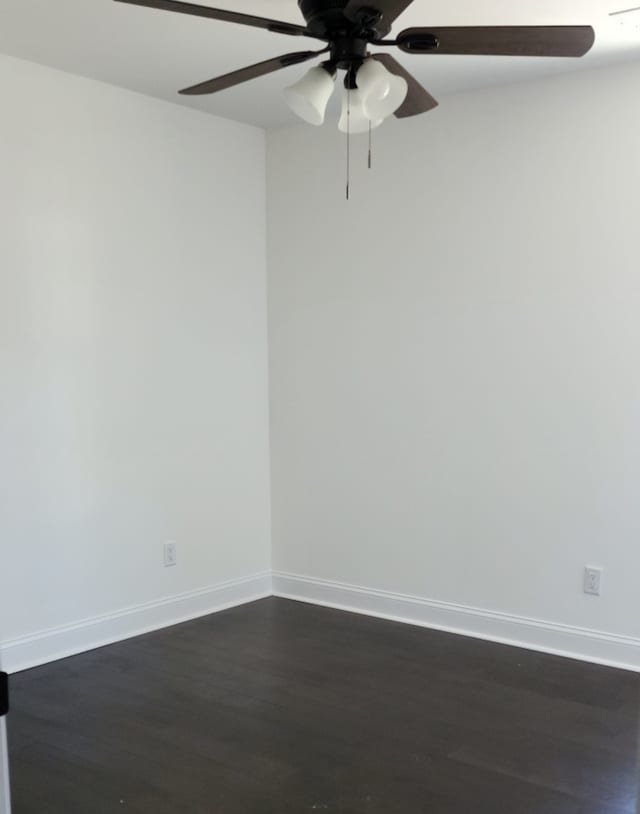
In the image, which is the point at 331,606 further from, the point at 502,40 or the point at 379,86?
the point at 502,40

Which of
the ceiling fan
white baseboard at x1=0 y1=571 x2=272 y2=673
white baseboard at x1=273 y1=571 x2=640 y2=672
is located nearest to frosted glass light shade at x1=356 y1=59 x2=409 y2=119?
the ceiling fan

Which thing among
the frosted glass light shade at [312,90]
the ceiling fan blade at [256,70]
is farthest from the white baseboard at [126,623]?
the frosted glass light shade at [312,90]

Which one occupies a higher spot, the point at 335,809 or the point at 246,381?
the point at 246,381

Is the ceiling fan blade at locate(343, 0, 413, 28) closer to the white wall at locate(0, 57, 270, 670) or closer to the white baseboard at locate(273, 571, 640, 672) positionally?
the white wall at locate(0, 57, 270, 670)

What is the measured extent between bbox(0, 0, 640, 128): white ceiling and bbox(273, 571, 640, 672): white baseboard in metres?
2.39

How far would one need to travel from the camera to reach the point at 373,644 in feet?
12.4

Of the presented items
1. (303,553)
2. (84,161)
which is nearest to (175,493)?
(303,553)

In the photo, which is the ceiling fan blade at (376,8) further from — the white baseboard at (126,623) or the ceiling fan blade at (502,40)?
the white baseboard at (126,623)

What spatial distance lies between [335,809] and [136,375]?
2.17 m

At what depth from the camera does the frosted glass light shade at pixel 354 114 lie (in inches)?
88.4

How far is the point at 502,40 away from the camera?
2039 millimetres

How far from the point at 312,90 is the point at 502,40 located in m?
0.51

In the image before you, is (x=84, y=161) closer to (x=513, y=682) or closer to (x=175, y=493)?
(x=175, y=493)

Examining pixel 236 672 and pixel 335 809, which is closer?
pixel 335 809
